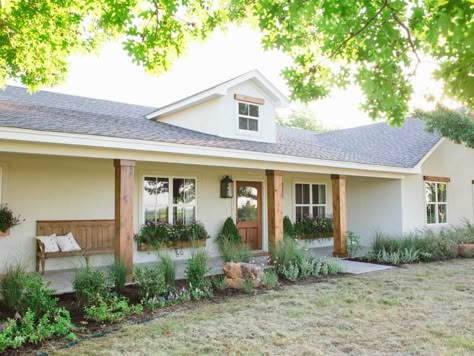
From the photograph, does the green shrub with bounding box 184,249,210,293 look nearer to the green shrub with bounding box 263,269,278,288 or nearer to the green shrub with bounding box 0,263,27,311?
the green shrub with bounding box 263,269,278,288

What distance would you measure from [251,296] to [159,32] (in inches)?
186

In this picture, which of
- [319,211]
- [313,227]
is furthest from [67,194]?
[319,211]

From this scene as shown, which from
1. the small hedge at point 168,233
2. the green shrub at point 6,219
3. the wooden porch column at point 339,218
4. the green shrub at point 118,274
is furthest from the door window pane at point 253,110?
the green shrub at point 6,219

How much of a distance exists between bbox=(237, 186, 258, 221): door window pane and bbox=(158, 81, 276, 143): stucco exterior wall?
168 cm

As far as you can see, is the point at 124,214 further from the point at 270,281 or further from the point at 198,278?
the point at 270,281

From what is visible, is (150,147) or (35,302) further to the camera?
(150,147)

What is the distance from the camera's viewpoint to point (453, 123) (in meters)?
11.8

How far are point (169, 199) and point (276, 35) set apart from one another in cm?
581

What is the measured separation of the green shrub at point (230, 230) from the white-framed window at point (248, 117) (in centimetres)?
260

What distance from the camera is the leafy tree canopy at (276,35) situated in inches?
146

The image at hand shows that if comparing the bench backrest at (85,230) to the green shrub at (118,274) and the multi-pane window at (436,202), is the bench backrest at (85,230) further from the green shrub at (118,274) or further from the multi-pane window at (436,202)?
the multi-pane window at (436,202)

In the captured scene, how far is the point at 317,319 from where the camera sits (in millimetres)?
5395

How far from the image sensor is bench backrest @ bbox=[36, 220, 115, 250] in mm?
8727

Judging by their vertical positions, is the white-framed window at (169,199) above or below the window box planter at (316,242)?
above
